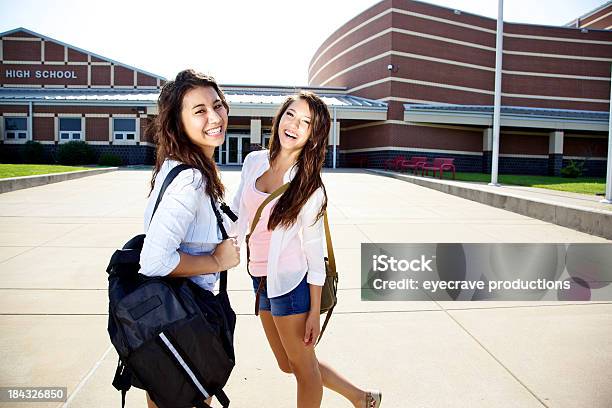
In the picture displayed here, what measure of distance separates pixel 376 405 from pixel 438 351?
1131 mm

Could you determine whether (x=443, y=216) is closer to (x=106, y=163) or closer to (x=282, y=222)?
(x=282, y=222)

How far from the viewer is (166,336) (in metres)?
1.50

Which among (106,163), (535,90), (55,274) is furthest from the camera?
(535,90)

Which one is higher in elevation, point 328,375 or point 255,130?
point 255,130

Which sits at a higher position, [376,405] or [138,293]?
[138,293]

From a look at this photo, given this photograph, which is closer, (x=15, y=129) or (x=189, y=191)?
(x=189, y=191)

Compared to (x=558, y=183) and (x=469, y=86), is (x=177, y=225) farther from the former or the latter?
(x=469, y=86)

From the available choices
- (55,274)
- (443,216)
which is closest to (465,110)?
(443,216)

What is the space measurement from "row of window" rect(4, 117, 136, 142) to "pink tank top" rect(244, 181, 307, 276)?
29.9 meters

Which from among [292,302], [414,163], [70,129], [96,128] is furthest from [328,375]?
[70,129]

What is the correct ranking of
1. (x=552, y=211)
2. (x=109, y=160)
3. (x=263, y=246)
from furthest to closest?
(x=109, y=160), (x=552, y=211), (x=263, y=246)

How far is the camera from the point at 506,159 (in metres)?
33.7

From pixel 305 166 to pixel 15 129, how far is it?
34.0 m

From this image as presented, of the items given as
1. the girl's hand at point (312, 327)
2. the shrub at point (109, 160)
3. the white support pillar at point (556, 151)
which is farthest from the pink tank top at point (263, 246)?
the white support pillar at point (556, 151)
